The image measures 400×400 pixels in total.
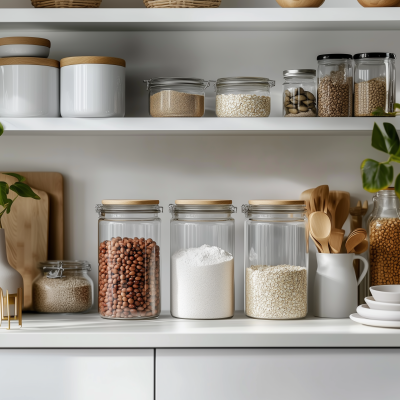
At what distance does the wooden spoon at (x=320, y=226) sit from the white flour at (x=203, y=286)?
250mm

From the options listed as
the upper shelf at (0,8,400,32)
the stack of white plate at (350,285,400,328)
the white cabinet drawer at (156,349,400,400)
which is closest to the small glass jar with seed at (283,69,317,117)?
the upper shelf at (0,8,400,32)

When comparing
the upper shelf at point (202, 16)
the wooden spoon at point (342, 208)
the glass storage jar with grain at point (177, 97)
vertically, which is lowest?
the wooden spoon at point (342, 208)

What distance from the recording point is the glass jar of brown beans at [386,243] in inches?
53.9

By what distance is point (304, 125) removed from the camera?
4.13 feet

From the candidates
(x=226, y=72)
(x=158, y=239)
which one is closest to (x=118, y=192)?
(x=158, y=239)

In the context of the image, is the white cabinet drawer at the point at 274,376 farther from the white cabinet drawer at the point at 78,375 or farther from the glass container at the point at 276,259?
the glass container at the point at 276,259

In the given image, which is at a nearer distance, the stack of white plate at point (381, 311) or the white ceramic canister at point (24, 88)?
the stack of white plate at point (381, 311)

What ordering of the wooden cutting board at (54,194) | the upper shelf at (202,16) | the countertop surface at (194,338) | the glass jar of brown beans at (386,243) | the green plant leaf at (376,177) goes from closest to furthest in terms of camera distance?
the green plant leaf at (376,177), the countertop surface at (194,338), the upper shelf at (202,16), the glass jar of brown beans at (386,243), the wooden cutting board at (54,194)

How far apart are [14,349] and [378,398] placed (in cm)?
82

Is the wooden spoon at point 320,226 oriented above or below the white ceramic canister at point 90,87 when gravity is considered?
below

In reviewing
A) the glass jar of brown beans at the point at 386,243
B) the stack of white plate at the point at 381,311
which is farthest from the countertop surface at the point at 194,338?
the glass jar of brown beans at the point at 386,243

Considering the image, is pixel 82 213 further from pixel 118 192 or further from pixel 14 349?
pixel 14 349

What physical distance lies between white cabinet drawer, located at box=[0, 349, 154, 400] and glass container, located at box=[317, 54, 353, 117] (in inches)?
30.1

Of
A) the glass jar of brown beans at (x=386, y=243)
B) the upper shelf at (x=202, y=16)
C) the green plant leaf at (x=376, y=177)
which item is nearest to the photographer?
the green plant leaf at (x=376, y=177)
